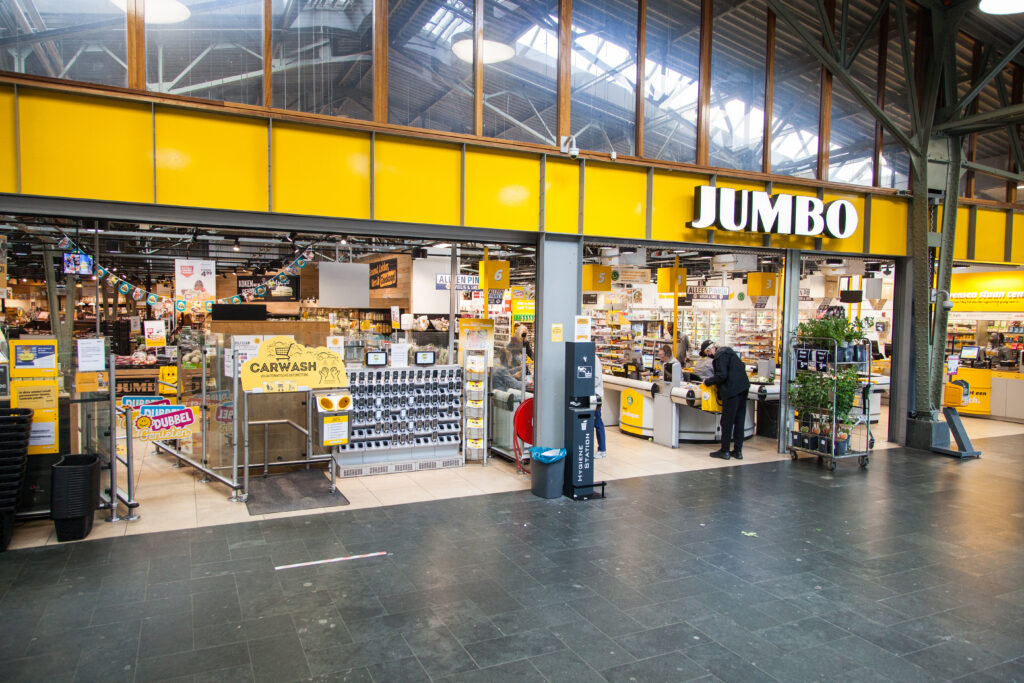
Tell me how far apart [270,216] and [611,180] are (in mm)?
4102

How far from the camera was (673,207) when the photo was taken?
8.46m

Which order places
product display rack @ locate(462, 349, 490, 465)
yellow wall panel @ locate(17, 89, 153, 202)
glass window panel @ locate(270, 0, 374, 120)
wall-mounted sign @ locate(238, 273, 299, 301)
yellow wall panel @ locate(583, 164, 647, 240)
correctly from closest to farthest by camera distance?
yellow wall panel @ locate(17, 89, 153, 202)
glass window panel @ locate(270, 0, 374, 120)
yellow wall panel @ locate(583, 164, 647, 240)
product display rack @ locate(462, 349, 490, 465)
wall-mounted sign @ locate(238, 273, 299, 301)

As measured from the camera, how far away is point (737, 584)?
492 centimetres

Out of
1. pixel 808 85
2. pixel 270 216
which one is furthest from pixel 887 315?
pixel 270 216

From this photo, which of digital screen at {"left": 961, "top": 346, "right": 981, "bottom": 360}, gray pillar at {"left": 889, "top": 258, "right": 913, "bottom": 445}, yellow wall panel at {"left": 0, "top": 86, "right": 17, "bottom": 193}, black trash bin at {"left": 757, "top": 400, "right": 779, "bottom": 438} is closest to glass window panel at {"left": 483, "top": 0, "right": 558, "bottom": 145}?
yellow wall panel at {"left": 0, "top": 86, "right": 17, "bottom": 193}

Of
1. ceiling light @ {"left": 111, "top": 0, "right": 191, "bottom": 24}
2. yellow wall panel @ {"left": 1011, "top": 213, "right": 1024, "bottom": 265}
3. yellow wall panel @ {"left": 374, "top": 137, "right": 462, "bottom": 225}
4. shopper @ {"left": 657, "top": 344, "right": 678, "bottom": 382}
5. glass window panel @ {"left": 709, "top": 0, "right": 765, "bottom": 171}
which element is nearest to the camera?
ceiling light @ {"left": 111, "top": 0, "right": 191, "bottom": 24}

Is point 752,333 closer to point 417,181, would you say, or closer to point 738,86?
point 738,86

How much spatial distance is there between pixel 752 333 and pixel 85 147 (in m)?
17.3

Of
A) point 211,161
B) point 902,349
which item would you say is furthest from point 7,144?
point 902,349

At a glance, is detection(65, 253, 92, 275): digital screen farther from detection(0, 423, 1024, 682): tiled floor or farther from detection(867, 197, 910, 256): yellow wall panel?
detection(867, 197, 910, 256): yellow wall panel

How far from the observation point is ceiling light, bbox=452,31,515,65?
7465mm

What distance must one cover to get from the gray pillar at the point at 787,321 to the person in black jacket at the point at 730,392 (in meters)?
0.79

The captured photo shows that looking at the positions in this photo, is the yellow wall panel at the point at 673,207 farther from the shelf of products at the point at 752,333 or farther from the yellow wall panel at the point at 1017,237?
the shelf of products at the point at 752,333

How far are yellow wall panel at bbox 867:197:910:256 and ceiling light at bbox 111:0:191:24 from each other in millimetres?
9795
